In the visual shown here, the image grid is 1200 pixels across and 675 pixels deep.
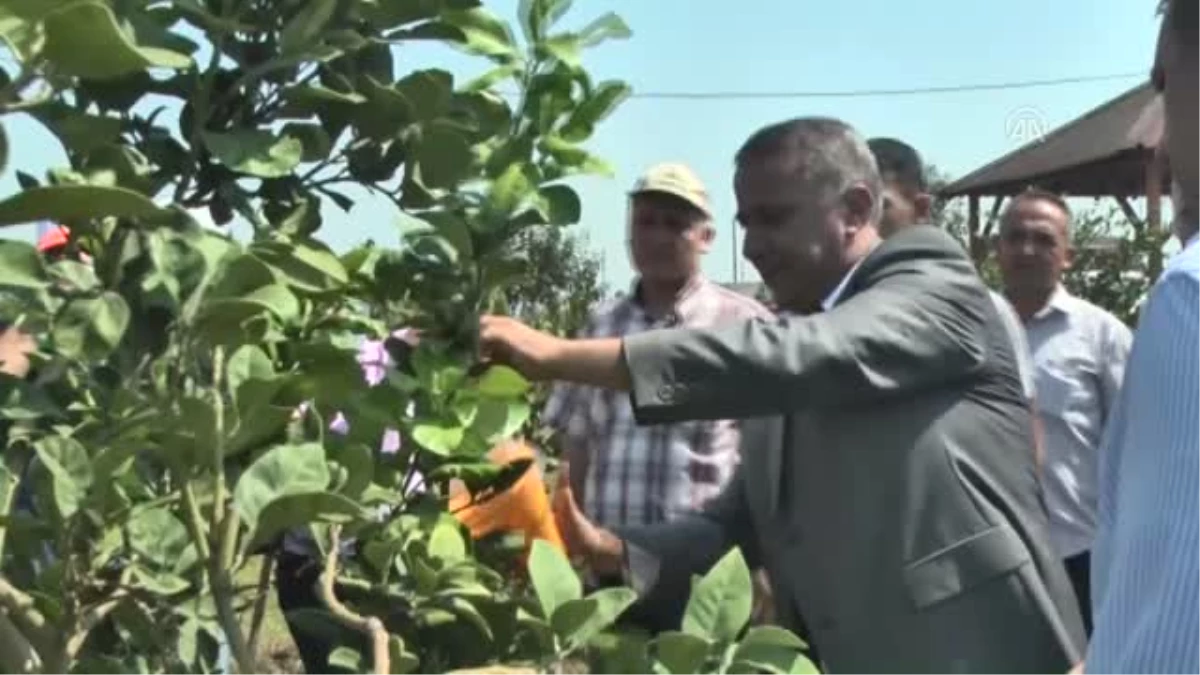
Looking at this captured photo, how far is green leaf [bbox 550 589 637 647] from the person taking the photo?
173cm

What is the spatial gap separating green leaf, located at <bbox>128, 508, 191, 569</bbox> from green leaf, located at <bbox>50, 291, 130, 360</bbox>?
0.74 ft

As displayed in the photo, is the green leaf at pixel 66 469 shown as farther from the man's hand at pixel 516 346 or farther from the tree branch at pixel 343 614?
the man's hand at pixel 516 346

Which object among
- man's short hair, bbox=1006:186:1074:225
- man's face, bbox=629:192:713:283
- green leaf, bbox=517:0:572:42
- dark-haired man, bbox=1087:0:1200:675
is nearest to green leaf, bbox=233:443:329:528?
green leaf, bbox=517:0:572:42

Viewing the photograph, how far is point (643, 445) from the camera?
15.0 ft

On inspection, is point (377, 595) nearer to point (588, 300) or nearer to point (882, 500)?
point (882, 500)

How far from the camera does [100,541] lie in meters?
1.56

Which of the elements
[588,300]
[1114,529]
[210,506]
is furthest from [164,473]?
[588,300]

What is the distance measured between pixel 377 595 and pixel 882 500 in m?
1.00

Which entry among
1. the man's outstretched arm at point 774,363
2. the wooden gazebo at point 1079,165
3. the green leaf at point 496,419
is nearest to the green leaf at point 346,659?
the green leaf at point 496,419

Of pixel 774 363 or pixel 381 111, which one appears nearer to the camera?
pixel 381 111

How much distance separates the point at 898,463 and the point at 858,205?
1.41ft

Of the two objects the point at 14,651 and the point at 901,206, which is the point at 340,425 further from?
the point at 901,206

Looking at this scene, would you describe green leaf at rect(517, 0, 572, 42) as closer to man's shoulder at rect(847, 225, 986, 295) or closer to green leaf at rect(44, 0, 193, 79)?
green leaf at rect(44, 0, 193, 79)

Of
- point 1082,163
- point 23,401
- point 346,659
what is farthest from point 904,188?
point 1082,163
